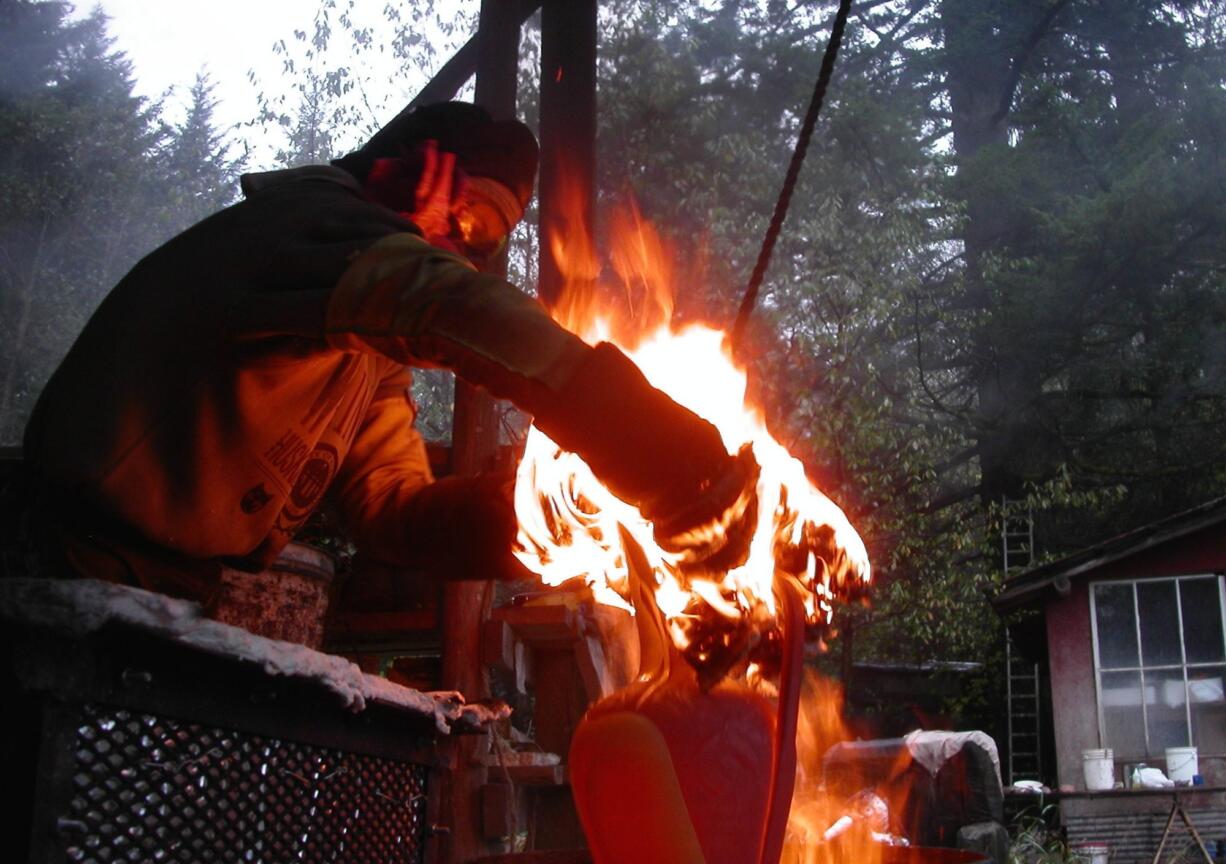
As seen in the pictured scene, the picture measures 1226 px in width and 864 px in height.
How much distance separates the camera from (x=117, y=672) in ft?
4.46

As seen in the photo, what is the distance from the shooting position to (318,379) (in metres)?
2.15

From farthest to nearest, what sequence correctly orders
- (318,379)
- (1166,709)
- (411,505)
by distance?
(1166,709) → (411,505) → (318,379)

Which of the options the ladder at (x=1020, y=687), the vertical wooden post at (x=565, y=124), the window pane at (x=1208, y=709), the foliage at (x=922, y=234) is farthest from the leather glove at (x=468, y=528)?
the ladder at (x=1020, y=687)

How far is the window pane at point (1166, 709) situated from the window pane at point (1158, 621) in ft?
0.62

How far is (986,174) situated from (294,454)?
→ 1770 cm

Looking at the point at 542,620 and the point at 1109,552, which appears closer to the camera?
the point at 542,620

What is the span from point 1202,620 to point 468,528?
13239 millimetres

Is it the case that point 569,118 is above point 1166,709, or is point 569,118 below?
above

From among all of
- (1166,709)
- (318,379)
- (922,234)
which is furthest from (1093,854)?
(318,379)

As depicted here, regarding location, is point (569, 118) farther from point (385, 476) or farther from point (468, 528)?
point (468, 528)

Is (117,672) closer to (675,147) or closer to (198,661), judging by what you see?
(198,661)

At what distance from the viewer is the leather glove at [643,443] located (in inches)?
60.6

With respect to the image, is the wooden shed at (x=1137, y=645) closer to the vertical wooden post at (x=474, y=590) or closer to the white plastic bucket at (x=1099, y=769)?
the white plastic bucket at (x=1099, y=769)

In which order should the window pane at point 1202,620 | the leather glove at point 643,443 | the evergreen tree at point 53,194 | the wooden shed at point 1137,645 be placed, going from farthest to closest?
1. the evergreen tree at point 53,194
2. the window pane at point 1202,620
3. the wooden shed at point 1137,645
4. the leather glove at point 643,443
